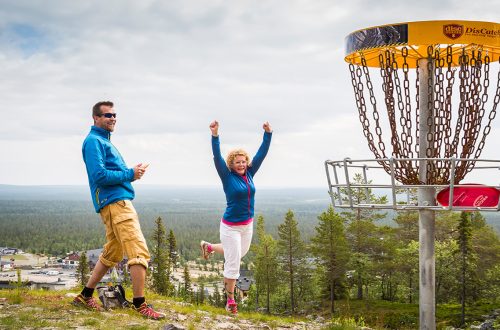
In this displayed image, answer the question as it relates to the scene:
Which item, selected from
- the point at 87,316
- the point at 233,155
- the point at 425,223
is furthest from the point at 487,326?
the point at 87,316

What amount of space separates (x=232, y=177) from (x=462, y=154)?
12.2ft

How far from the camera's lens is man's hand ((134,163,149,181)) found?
25.9 feet

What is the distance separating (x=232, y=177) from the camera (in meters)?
9.26

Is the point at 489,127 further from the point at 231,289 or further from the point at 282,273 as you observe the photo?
the point at 282,273

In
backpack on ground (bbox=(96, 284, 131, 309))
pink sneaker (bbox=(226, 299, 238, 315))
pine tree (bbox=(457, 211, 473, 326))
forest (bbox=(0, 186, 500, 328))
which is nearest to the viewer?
backpack on ground (bbox=(96, 284, 131, 309))

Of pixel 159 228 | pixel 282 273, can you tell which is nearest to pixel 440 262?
pixel 282 273

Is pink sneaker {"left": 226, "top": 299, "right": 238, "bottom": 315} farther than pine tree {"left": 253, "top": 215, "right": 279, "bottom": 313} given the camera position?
No

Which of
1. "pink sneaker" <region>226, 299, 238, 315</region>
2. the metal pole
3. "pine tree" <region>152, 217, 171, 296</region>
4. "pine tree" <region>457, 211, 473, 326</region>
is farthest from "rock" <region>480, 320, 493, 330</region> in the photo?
the metal pole

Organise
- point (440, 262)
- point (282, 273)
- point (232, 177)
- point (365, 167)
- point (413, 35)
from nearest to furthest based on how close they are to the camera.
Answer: point (413, 35), point (365, 167), point (232, 177), point (440, 262), point (282, 273)

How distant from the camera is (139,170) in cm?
795

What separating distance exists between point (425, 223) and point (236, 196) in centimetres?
312

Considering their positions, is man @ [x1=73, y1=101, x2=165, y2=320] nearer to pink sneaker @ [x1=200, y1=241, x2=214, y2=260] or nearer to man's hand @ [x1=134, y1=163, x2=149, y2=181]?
man's hand @ [x1=134, y1=163, x2=149, y2=181]

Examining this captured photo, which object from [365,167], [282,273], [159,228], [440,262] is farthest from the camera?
[282,273]

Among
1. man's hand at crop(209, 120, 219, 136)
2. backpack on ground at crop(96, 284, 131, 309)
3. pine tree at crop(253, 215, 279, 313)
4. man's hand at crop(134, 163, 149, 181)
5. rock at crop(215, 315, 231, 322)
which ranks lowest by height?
pine tree at crop(253, 215, 279, 313)
